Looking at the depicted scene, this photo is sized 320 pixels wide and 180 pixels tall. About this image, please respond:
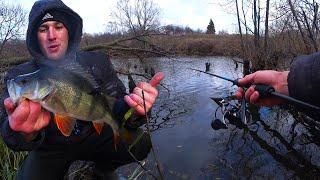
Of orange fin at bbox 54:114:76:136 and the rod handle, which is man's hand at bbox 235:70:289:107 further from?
orange fin at bbox 54:114:76:136

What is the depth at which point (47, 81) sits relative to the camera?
7.73 feet

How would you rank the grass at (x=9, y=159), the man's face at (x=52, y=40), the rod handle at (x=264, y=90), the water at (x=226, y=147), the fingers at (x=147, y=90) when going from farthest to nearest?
the water at (x=226, y=147), the grass at (x=9, y=159), the man's face at (x=52, y=40), the rod handle at (x=264, y=90), the fingers at (x=147, y=90)

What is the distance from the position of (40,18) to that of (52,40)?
0.96 ft

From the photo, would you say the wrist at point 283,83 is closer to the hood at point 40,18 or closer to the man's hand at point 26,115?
the man's hand at point 26,115

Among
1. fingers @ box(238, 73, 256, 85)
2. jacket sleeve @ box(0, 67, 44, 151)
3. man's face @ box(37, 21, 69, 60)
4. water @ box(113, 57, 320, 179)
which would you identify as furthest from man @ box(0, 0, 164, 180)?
water @ box(113, 57, 320, 179)

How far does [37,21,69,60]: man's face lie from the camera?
3.97 m

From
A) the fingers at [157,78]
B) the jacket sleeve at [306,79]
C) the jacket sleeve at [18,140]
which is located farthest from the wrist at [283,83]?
the jacket sleeve at [18,140]

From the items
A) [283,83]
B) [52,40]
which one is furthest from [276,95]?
[52,40]

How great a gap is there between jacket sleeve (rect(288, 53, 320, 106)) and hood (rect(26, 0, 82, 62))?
2.52 meters

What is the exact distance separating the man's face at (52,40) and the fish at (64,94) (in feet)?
4.27

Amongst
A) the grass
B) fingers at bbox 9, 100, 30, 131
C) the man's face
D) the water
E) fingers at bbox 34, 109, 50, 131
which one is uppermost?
the man's face

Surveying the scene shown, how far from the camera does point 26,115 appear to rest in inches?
96.6

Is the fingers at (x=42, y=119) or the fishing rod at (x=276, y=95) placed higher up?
the fishing rod at (x=276, y=95)

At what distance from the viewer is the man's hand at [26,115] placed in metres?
2.40
